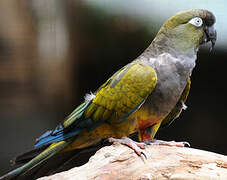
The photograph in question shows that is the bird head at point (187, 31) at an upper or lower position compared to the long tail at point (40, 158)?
upper

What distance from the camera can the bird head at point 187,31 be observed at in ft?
6.57

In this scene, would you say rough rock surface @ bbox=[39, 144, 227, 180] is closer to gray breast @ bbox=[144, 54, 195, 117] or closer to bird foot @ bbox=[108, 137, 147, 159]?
bird foot @ bbox=[108, 137, 147, 159]

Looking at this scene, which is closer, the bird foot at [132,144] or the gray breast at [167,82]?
the bird foot at [132,144]

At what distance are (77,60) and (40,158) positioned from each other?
89.4 inches

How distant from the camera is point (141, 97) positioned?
184 centimetres

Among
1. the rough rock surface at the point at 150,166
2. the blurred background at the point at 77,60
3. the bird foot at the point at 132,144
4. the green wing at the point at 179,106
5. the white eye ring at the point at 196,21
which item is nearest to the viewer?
the rough rock surface at the point at 150,166

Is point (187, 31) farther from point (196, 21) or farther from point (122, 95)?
point (122, 95)

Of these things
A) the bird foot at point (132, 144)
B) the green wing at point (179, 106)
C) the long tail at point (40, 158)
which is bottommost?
the long tail at point (40, 158)

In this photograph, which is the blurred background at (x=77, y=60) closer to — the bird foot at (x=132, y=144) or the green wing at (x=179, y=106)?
the green wing at (x=179, y=106)

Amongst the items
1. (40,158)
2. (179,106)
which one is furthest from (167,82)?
(40,158)

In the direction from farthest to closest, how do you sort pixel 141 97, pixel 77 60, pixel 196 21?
pixel 77 60, pixel 196 21, pixel 141 97

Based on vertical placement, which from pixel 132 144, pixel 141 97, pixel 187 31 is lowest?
pixel 132 144

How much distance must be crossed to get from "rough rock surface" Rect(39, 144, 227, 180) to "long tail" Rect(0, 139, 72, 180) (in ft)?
0.89

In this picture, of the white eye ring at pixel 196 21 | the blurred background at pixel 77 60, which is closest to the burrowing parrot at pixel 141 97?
the white eye ring at pixel 196 21
